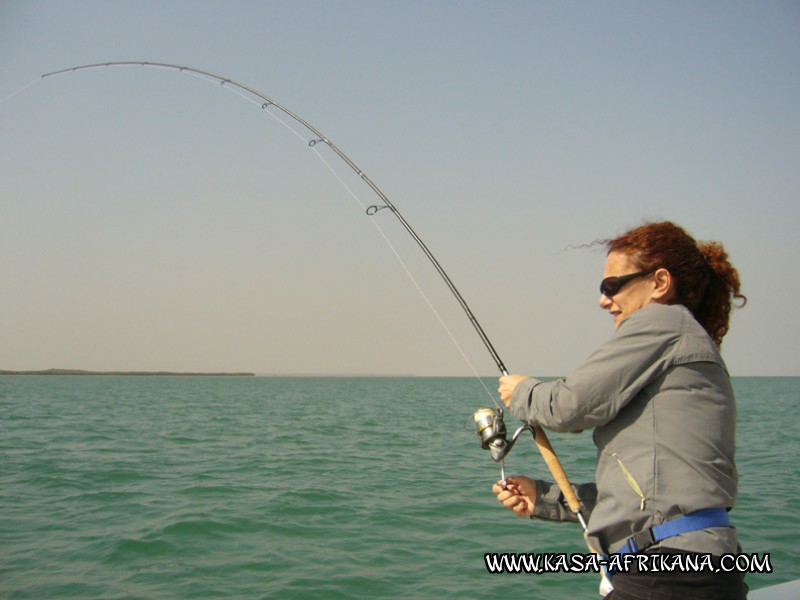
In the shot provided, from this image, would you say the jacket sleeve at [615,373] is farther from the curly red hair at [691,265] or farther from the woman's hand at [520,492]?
the woman's hand at [520,492]

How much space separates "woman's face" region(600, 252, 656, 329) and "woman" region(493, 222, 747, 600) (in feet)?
0.58

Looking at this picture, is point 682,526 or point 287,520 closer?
point 682,526

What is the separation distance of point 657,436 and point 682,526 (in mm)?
222

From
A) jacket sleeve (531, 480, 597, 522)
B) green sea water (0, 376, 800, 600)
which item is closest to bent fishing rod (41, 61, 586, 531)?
jacket sleeve (531, 480, 597, 522)

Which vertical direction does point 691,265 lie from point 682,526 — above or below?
above

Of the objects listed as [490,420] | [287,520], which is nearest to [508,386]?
Answer: [490,420]

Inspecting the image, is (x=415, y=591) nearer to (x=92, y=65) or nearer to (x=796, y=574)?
(x=796, y=574)

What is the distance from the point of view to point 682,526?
5.39ft

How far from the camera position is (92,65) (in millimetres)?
6391

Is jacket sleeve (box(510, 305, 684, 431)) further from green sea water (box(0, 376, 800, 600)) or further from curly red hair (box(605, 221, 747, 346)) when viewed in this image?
green sea water (box(0, 376, 800, 600))

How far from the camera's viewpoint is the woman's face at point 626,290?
201 cm

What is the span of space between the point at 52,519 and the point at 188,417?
13937 mm

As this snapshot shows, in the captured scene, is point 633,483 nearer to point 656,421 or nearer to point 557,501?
point 656,421

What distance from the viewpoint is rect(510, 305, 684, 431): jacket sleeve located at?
1.74 metres
